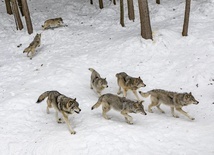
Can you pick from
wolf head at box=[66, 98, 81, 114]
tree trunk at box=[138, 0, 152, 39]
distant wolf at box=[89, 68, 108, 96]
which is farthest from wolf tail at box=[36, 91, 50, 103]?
tree trunk at box=[138, 0, 152, 39]

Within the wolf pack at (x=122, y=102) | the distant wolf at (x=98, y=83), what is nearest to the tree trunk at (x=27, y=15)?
the distant wolf at (x=98, y=83)

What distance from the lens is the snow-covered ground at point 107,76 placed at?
9.80 meters

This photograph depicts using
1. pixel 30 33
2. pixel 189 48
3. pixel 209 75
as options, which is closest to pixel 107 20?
pixel 30 33

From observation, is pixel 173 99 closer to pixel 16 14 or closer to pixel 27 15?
pixel 27 15

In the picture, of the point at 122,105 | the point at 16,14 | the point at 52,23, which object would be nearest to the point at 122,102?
the point at 122,105

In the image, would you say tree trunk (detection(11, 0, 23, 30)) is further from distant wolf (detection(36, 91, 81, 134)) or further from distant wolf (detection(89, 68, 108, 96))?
distant wolf (detection(36, 91, 81, 134))

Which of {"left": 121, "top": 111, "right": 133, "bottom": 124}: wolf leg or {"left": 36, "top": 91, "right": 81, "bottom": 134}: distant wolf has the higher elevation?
{"left": 36, "top": 91, "right": 81, "bottom": 134}: distant wolf

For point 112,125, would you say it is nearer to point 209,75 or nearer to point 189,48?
point 209,75

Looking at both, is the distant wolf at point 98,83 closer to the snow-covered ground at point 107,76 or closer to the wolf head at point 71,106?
the snow-covered ground at point 107,76

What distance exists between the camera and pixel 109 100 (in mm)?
11211

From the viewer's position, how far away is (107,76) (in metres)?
15.3

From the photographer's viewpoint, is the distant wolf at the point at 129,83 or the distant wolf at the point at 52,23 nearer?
the distant wolf at the point at 129,83

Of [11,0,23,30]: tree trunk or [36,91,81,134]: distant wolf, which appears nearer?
[36,91,81,134]: distant wolf

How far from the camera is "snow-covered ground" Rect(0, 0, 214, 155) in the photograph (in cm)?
980
